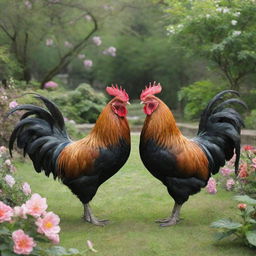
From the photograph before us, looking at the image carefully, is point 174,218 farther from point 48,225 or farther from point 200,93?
point 200,93

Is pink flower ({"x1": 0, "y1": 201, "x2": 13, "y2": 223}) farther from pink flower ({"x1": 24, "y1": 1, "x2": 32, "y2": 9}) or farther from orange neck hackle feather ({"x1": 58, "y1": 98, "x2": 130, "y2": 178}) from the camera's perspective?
pink flower ({"x1": 24, "y1": 1, "x2": 32, "y2": 9})

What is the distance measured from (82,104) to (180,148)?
10442mm

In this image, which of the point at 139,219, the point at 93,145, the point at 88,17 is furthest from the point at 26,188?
the point at 88,17

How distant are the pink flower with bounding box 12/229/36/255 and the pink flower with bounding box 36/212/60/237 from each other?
0.13 meters

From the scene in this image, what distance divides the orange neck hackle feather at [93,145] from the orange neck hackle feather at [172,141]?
11.2 inches

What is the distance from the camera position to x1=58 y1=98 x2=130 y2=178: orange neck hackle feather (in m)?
5.12

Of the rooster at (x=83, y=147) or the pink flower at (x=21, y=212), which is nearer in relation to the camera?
the pink flower at (x=21, y=212)

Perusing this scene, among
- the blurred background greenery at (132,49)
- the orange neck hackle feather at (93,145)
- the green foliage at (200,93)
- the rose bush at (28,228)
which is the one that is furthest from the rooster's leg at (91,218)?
the green foliage at (200,93)

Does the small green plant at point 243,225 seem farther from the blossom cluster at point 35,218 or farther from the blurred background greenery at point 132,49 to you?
the blurred background greenery at point 132,49

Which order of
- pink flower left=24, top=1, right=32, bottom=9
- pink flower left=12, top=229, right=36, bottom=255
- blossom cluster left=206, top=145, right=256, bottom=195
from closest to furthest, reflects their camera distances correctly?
pink flower left=12, top=229, right=36, bottom=255 → blossom cluster left=206, top=145, right=256, bottom=195 → pink flower left=24, top=1, right=32, bottom=9

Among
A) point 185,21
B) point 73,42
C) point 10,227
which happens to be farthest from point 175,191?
point 73,42

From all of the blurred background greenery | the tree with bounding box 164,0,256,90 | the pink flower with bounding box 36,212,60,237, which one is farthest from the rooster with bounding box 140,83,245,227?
the tree with bounding box 164,0,256,90

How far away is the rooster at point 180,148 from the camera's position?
5078mm

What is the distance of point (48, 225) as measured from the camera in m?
3.26
